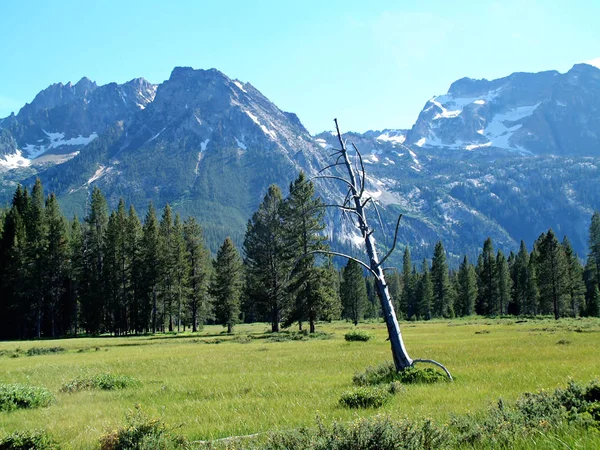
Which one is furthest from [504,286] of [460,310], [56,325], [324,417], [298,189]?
[324,417]

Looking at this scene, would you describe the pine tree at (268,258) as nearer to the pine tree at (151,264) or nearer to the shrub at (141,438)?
the pine tree at (151,264)

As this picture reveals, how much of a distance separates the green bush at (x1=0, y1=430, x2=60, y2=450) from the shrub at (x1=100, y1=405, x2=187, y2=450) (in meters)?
0.96

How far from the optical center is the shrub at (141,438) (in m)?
8.06

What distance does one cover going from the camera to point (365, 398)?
11.0 meters

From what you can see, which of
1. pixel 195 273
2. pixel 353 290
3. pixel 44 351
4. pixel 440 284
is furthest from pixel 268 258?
pixel 440 284

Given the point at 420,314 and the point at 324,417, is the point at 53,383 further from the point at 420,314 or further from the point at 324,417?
the point at 420,314

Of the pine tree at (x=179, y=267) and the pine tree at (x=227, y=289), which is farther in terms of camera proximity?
the pine tree at (x=179, y=267)

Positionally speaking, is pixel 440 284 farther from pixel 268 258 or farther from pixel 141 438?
pixel 141 438

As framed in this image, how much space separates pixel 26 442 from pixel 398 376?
10.3m

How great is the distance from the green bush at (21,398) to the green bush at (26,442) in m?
6.52

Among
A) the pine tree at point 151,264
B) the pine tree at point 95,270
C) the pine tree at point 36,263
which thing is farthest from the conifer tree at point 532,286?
the pine tree at point 36,263

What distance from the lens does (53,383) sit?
1888 cm

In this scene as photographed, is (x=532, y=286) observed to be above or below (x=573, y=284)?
below

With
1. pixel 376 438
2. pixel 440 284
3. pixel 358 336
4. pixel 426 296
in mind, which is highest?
pixel 440 284
